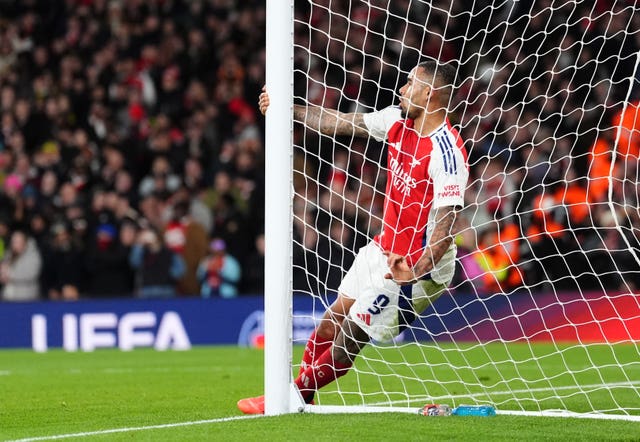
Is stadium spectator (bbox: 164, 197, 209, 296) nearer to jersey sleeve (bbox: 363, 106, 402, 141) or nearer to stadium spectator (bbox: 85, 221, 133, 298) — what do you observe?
stadium spectator (bbox: 85, 221, 133, 298)

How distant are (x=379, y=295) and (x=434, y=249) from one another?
45cm

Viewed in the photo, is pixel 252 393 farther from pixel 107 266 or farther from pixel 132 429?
pixel 107 266

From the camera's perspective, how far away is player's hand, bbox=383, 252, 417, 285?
6797 mm

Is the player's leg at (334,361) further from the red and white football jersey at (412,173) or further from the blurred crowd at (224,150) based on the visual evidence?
the blurred crowd at (224,150)

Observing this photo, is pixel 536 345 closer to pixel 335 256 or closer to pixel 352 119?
pixel 335 256

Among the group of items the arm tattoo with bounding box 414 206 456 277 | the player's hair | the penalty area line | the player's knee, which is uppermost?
the player's hair

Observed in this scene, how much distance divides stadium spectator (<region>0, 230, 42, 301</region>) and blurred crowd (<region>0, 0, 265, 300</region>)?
1cm

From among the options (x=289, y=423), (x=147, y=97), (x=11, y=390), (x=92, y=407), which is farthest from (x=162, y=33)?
(x=289, y=423)

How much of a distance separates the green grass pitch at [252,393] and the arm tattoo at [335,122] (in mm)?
1655

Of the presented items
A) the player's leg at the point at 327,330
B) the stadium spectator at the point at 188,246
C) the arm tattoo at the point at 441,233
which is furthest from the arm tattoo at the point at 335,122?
the stadium spectator at the point at 188,246

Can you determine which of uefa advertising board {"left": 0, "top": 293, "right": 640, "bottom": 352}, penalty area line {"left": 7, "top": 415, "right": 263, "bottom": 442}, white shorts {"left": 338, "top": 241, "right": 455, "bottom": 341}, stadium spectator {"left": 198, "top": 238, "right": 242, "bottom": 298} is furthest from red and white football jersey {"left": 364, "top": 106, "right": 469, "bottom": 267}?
stadium spectator {"left": 198, "top": 238, "right": 242, "bottom": 298}

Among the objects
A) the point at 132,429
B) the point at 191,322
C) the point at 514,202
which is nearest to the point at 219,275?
the point at 191,322

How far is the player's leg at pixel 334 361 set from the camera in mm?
7270

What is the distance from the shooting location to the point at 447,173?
6.88 meters
